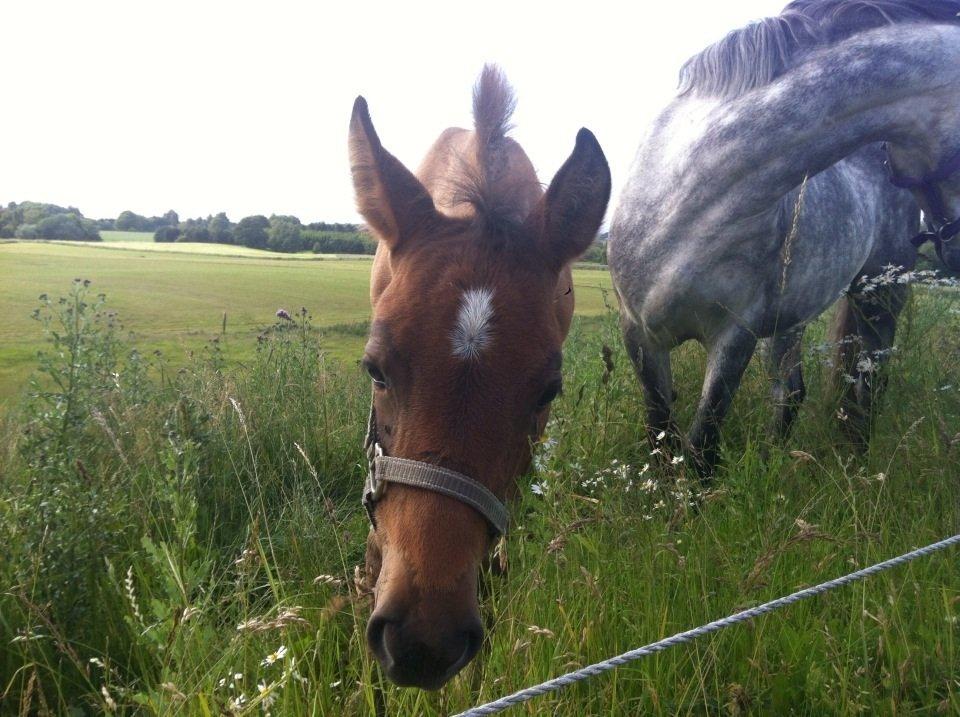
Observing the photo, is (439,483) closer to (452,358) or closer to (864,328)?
(452,358)

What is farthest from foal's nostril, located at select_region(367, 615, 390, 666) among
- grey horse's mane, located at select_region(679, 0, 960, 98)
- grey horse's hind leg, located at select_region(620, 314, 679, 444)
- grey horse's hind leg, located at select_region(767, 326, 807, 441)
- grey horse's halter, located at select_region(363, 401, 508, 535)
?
grey horse's mane, located at select_region(679, 0, 960, 98)

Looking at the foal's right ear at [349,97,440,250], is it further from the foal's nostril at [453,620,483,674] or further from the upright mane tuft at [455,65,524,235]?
the foal's nostril at [453,620,483,674]

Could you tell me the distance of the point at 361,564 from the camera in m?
2.74

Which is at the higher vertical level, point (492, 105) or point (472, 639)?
point (492, 105)

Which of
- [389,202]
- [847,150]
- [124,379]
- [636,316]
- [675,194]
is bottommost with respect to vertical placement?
[124,379]

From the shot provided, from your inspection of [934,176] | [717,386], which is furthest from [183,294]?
[934,176]

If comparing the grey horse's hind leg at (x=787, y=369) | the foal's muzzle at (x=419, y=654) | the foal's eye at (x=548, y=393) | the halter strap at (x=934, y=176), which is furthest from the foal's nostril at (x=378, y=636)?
the halter strap at (x=934, y=176)

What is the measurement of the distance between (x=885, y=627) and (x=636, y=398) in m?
2.79

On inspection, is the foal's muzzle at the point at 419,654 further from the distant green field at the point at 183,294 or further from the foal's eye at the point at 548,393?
the distant green field at the point at 183,294

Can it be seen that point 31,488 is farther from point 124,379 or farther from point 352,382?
point 352,382

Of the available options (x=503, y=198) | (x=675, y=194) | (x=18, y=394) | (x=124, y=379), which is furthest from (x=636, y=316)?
(x=18, y=394)

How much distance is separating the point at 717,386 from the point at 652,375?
0.46m

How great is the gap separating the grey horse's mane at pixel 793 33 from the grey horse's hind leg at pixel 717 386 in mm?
1340

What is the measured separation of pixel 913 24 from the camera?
317cm
